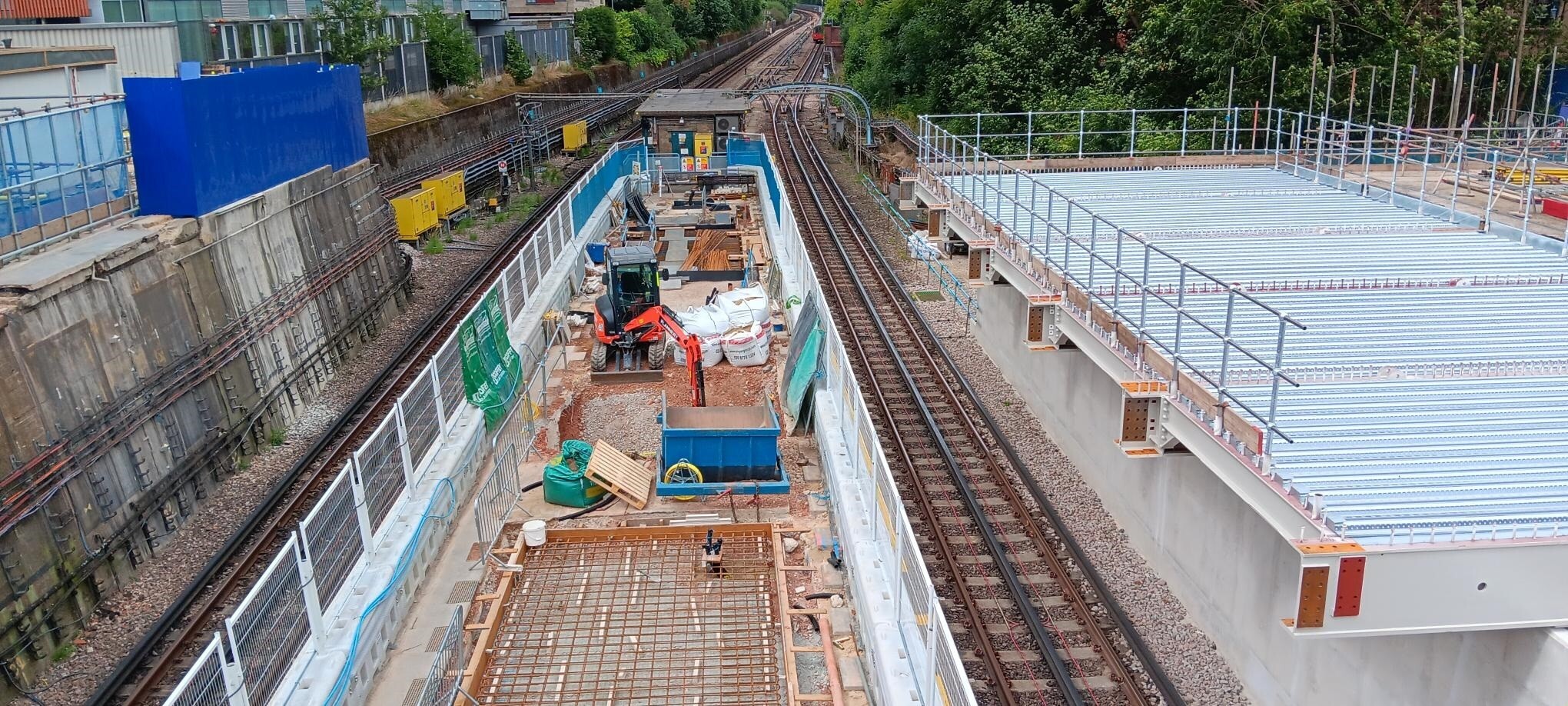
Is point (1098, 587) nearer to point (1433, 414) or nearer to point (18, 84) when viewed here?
point (1433, 414)

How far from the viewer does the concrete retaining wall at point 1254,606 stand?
648 centimetres

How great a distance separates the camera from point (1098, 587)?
33.5 feet

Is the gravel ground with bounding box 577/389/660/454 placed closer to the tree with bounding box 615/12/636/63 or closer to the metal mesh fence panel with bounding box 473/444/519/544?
the metal mesh fence panel with bounding box 473/444/519/544

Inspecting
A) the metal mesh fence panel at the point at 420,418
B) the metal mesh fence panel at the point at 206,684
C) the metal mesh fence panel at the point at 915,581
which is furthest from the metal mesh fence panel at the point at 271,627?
the metal mesh fence panel at the point at 915,581

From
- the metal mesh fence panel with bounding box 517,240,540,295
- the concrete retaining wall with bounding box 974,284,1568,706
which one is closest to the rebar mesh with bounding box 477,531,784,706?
the concrete retaining wall with bounding box 974,284,1568,706

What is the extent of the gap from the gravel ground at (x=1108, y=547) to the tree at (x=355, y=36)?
22.8m

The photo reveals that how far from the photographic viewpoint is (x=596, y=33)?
65.4 m

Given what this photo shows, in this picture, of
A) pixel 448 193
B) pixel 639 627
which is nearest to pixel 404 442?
pixel 639 627

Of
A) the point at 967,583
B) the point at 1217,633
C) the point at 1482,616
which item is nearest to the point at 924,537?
the point at 967,583

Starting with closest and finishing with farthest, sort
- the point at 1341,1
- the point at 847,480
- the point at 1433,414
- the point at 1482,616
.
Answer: the point at 1482,616
the point at 1433,414
the point at 847,480
the point at 1341,1

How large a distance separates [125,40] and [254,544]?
18146 mm

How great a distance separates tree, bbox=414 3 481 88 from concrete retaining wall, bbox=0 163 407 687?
25.8 metres

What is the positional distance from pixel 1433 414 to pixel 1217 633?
2.54m

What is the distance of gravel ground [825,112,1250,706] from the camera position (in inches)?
350
